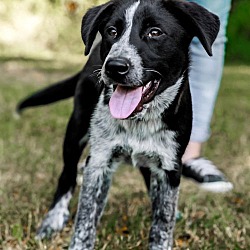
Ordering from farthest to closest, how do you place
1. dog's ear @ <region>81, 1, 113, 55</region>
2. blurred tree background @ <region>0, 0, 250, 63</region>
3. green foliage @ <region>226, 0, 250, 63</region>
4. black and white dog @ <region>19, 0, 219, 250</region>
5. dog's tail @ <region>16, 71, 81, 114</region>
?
1. green foliage @ <region>226, 0, 250, 63</region>
2. blurred tree background @ <region>0, 0, 250, 63</region>
3. dog's tail @ <region>16, 71, 81, 114</region>
4. dog's ear @ <region>81, 1, 113, 55</region>
5. black and white dog @ <region>19, 0, 219, 250</region>

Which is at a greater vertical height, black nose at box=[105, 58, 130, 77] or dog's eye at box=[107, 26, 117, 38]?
dog's eye at box=[107, 26, 117, 38]

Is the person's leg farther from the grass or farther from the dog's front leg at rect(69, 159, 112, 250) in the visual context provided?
the dog's front leg at rect(69, 159, 112, 250)

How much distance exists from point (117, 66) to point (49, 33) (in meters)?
15.3

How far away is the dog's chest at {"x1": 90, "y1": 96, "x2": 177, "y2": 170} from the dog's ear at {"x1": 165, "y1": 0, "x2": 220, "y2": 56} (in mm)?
520

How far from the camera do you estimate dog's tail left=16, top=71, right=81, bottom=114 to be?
15.2 ft

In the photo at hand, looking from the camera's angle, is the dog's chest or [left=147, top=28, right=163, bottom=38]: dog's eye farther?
the dog's chest

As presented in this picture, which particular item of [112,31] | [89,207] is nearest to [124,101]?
[112,31]

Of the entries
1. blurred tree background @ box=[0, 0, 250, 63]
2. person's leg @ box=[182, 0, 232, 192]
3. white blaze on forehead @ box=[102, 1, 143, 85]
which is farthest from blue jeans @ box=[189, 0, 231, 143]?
blurred tree background @ box=[0, 0, 250, 63]

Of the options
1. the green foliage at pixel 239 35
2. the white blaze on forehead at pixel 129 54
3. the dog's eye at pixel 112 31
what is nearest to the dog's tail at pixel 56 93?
the dog's eye at pixel 112 31

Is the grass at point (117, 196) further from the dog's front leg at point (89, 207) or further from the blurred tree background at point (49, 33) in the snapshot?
the blurred tree background at point (49, 33)

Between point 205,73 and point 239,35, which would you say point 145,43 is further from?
point 239,35

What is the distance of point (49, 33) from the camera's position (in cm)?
1814

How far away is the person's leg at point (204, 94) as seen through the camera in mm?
4531

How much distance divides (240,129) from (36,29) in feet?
37.4
